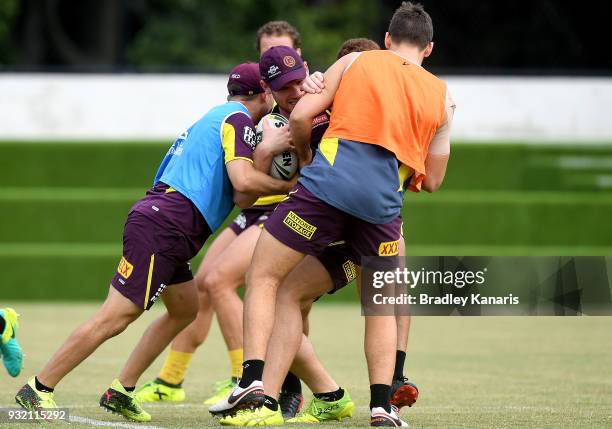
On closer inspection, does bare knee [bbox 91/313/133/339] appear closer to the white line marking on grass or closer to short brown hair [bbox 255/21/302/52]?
the white line marking on grass

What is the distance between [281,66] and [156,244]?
3.56 feet

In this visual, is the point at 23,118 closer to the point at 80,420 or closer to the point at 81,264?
the point at 81,264

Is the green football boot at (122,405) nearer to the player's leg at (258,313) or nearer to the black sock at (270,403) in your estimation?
the player's leg at (258,313)

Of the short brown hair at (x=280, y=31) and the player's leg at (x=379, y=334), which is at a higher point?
the short brown hair at (x=280, y=31)

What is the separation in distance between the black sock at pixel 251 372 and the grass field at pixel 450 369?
1.17ft

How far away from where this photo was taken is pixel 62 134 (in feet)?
58.4

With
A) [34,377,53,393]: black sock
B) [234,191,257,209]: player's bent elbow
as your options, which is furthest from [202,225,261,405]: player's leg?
[34,377,53,393]: black sock

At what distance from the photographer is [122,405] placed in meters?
6.44

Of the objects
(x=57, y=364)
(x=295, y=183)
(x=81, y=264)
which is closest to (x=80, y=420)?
(x=57, y=364)

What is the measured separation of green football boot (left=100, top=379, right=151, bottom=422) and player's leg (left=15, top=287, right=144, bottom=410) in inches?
13.9

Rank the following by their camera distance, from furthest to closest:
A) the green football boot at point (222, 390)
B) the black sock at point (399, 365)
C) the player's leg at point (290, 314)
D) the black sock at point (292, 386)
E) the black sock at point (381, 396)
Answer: the green football boot at point (222, 390), the black sock at point (292, 386), the black sock at point (399, 365), the player's leg at point (290, 314), the black sock at point (381, 396)

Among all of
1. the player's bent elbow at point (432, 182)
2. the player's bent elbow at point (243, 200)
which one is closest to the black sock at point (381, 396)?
the player's bent elbow at point (432, 182)

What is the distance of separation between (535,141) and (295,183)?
12246 millimetres

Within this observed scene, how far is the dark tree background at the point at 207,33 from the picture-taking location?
20062mm
